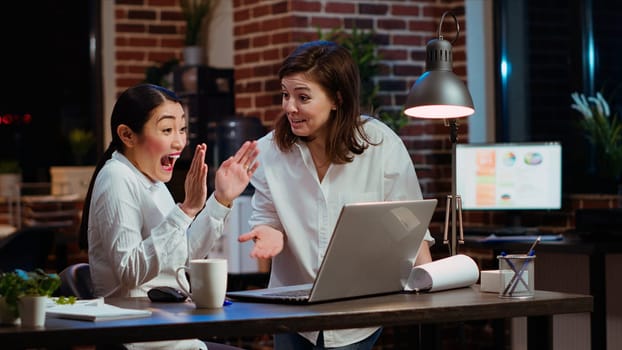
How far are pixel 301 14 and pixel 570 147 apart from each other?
151cm

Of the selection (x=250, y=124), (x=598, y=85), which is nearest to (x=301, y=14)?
(x=250, y=124)

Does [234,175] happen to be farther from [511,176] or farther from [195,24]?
[195,24]

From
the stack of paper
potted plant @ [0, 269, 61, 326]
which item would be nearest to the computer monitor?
the stack of paper

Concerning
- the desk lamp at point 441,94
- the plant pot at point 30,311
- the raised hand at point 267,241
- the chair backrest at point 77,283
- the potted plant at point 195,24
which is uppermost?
the potted plant at point 195,24

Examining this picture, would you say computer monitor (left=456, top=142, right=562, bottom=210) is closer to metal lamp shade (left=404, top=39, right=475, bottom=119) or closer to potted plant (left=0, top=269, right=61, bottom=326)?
metal lamp shade (left=404, top=39, right=475, bottom=119)

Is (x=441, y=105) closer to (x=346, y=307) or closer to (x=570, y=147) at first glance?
(x=346, y=307)

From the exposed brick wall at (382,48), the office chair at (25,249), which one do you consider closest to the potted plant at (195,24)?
the exposed brick wall at (382,48)

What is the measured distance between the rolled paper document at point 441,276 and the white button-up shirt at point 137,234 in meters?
0.48

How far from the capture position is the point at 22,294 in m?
1.96

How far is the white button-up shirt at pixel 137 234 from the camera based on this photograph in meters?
2.35

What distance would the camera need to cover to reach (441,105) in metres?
2.59

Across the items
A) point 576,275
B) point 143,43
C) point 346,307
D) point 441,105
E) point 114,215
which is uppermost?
point 143,43

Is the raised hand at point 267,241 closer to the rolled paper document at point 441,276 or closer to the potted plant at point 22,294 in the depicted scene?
the rolled paper document at point 441,276

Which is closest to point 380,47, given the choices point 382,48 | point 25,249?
point 382,48
